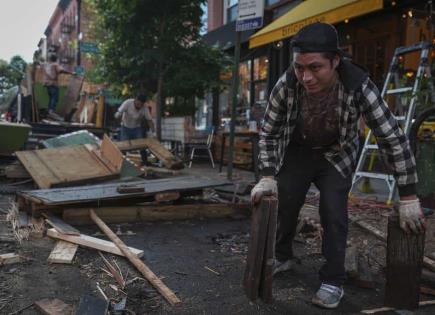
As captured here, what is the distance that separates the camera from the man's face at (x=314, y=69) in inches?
104

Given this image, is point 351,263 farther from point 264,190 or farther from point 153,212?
point 153,212

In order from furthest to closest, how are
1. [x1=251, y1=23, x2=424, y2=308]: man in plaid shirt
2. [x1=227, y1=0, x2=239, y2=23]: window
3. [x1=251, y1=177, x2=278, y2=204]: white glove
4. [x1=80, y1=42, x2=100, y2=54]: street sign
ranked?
[x1=227, y1=0, x2=239, y2=23]: window → [x1=80, y1=42, x2=100, y2=54]: street sign → [x1=251, y1=177, x2=278, y2=204]: white glove → [x1=251, y1=23, x2=424, y2=308]: man in plaid shirt

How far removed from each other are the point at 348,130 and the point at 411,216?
65 cm

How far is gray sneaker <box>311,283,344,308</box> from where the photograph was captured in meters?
2.90

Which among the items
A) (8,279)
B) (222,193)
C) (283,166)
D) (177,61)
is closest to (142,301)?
(8,279)

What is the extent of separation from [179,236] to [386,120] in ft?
8.55

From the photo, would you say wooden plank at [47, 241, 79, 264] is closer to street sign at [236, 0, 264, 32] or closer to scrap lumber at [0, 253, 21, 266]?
scrap lumber at [0, 253, 21, 266]

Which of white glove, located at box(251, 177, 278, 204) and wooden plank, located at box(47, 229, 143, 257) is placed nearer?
white glove, located at box(251, 177, 278, 204)

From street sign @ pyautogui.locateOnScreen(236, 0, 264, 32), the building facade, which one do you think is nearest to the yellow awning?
the building facade

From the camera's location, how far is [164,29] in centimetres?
1210

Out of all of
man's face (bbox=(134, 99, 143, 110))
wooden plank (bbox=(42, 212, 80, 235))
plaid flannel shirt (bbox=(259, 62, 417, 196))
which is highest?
man's face (bbox=(134, 99, 143, 110))

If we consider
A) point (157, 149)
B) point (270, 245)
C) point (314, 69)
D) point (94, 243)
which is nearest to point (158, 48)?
point (157, 149)

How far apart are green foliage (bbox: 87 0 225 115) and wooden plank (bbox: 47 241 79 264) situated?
328 inches

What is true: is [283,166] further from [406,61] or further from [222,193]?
[406,61]
